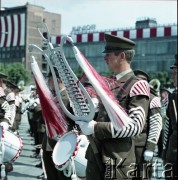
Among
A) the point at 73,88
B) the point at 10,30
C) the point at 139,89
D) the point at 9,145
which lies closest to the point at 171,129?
the point at 139,89

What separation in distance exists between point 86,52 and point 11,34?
1028 cm

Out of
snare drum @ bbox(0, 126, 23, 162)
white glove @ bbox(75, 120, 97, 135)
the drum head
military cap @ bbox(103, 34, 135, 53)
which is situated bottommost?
snare drum @ bbox(0, 126, 23, 162)

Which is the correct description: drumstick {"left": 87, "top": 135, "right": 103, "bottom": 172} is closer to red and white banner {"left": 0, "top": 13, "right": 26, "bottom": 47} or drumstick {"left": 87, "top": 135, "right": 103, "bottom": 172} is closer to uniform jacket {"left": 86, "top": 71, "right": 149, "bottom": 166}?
uniform jacket {"left": 86, "top": 71, "right": 149, "bottom": 166}

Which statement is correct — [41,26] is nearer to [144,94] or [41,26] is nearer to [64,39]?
[64,39]

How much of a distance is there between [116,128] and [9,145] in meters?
3.38

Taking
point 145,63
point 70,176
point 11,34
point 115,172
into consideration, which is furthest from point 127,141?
point 11,34

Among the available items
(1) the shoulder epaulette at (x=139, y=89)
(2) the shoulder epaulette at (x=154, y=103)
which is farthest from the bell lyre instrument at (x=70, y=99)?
(2) the shoulder epaulette at (x=154, y=103)

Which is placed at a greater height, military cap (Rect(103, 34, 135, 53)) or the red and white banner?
the red and white banner

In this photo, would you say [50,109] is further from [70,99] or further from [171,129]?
[171,129]

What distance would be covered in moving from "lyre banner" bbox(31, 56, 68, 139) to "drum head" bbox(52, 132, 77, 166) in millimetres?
67

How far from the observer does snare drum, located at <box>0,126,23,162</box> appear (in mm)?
6930

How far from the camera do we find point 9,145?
694cm

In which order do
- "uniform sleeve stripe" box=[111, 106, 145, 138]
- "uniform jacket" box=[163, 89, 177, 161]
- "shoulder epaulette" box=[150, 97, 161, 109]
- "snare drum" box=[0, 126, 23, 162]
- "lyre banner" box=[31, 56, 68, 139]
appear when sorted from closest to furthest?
"uniform sleeve stripe" box=[111, 106, 145, 138] → "uniform jacket" box=[163, 89, 177, 161] → "lyre banner" box=[31, 56, 68, 139] → "shoulder epaulette" box=[150, 97, 161, 109] → "snare drum" box=[0, 126, 23, 162]

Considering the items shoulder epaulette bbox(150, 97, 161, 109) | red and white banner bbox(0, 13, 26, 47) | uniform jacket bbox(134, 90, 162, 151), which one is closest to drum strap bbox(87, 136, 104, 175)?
uniform jacket bbox(134, 90, 162, 151)
